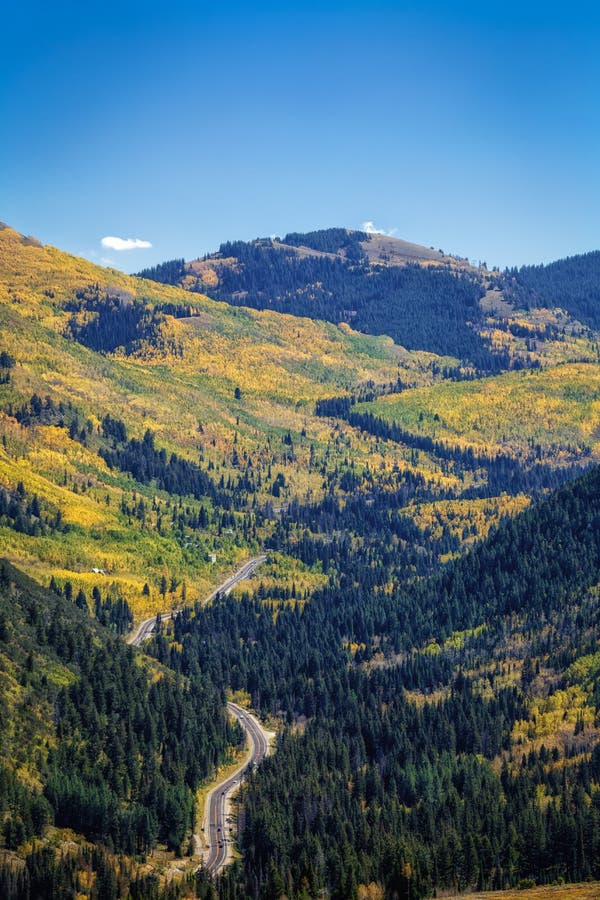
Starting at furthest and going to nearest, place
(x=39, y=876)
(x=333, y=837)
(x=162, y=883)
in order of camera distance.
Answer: (x=333, y=837) < (x=162, y=883) < (x=39, y=876)

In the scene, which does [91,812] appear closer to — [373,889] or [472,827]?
[373,889]

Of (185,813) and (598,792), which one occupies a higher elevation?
(598,792)

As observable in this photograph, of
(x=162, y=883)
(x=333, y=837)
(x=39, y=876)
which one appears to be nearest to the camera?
(x=39, y=876)

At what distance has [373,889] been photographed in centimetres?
17338

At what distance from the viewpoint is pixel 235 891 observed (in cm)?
17112

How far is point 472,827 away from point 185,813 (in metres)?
43.1

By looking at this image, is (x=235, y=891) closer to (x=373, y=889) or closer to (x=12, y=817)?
(x=373, y=889)

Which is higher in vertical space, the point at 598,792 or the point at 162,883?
the point at 598,792

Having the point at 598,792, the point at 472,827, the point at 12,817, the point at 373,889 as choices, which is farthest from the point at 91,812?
the point at 598,792

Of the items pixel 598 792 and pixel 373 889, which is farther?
pixel 598 792

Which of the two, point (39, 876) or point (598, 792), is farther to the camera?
point (598, 792)

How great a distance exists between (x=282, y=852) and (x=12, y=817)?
3824cm

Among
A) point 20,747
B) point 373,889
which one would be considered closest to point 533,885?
point 373,889

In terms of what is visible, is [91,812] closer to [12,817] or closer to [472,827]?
[12,817]
